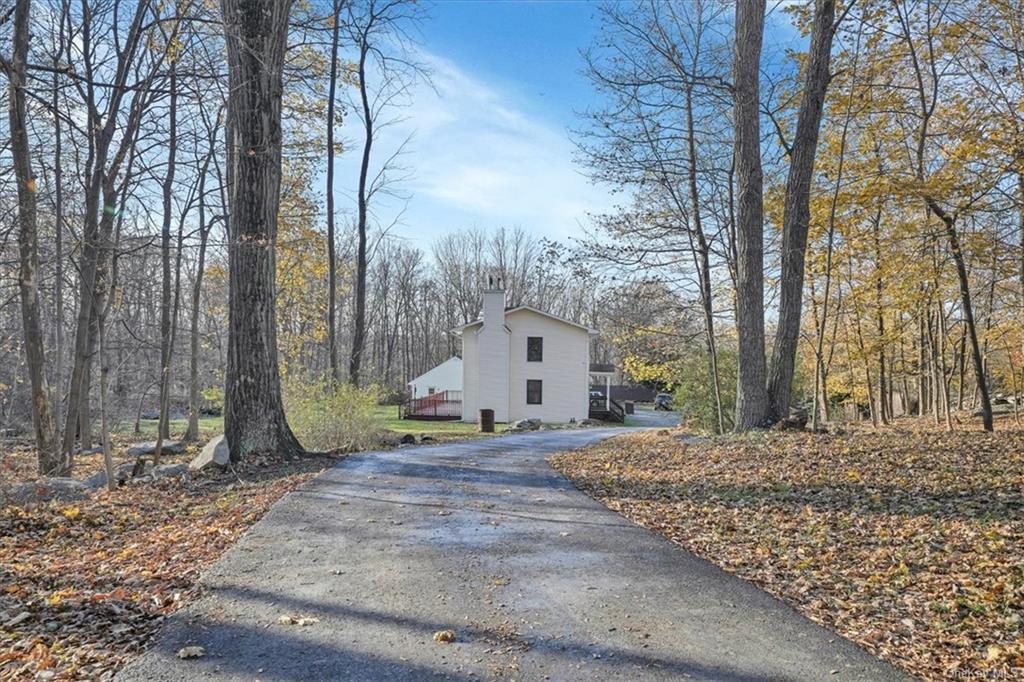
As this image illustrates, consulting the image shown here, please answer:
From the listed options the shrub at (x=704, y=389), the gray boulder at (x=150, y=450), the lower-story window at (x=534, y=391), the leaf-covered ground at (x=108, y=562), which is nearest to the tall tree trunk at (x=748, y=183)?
the shrub at (x=704, y=389)

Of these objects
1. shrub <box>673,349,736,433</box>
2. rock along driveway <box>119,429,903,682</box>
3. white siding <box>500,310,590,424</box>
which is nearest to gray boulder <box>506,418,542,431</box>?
white siding <box>500,310,590,424</box>

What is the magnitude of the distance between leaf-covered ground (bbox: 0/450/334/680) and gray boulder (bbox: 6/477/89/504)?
0.25 m

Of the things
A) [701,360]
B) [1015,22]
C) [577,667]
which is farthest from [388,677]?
[701,360]

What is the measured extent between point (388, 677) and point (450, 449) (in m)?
9.02

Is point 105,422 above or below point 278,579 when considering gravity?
above

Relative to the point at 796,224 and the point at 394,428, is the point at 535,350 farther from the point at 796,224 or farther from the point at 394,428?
the point at 796,224

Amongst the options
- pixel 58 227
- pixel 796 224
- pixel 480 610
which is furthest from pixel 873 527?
pixel 58 227

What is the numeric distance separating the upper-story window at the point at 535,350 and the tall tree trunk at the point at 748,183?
20237mm

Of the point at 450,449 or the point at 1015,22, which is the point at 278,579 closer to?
the point at 450,449

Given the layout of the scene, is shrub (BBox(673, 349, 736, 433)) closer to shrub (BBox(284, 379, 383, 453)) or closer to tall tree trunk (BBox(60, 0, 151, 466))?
shrub (BBox(284, 379, 383, 453))

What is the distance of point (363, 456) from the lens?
33.7 ft

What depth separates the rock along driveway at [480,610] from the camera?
303 centimetres

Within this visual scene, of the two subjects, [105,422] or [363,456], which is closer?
[105,422]

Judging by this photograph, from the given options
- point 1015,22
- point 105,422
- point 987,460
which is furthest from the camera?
point 1015,22
